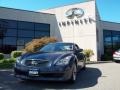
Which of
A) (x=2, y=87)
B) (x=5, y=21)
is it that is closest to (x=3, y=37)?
(x=5, y=21)

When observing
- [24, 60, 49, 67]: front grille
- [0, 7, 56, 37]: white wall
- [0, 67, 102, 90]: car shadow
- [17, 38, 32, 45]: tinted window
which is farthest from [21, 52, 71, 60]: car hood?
[17, 38, 32, 45]: tinted window

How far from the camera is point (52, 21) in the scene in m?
30.0

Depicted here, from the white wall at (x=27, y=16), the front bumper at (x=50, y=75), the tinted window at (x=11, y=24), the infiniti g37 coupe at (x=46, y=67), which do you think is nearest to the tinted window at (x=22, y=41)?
the tinted window at (x=11, y=24)

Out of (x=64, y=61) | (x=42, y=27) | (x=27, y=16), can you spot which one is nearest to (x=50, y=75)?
(x=64, y=61)

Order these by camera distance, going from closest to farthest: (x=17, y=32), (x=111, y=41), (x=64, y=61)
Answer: (x=64, y=61) < (x=17, y=32) < (x=111, y=41)

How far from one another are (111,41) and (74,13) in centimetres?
893

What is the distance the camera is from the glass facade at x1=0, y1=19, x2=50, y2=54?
27188mm

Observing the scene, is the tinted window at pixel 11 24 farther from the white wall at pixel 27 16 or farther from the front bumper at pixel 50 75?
the front bumper at pixel 50 75

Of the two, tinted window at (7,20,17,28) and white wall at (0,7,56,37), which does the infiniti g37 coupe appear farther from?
tinted window at (7,20,17,28)

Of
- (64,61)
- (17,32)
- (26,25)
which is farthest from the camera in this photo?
(26,25)

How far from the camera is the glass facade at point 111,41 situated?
34631 mm

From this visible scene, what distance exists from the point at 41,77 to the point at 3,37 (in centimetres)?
1965

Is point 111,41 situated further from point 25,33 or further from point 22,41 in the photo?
point 22,41

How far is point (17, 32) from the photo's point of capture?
28234mm
